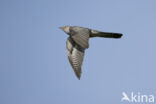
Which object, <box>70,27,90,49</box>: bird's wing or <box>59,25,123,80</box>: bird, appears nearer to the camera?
<box>70,27,90,49</box>: bird's wing

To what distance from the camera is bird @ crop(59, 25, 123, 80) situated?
16.9 meters

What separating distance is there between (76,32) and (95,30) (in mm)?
1616

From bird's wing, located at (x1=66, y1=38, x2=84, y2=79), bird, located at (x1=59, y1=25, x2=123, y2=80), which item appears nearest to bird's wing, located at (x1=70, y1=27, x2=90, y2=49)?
bird, located at (x1=59, y1=25, x2=123, y2=80)

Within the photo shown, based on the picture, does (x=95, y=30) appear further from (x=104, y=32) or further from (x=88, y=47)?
(x=88, y=47)

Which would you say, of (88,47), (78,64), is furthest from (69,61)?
(88,47)

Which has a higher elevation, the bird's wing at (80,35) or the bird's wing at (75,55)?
the bird's wing at (80,35)

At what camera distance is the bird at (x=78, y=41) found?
55.4ft

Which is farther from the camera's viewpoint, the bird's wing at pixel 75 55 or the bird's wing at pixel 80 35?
the bird's wing at pixel 75 55

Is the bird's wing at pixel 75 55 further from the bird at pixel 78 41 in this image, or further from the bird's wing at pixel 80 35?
the bird's wing at pixel 80 35

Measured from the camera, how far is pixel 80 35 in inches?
695

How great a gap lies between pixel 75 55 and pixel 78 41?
1059 mm

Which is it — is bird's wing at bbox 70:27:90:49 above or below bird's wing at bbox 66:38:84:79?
above

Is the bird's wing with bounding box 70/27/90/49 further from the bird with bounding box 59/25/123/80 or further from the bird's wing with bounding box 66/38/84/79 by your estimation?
the bird's wing with bounding box 66/38/84/79

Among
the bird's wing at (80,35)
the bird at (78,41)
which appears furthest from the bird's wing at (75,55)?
the bird's wing at (80,35)
